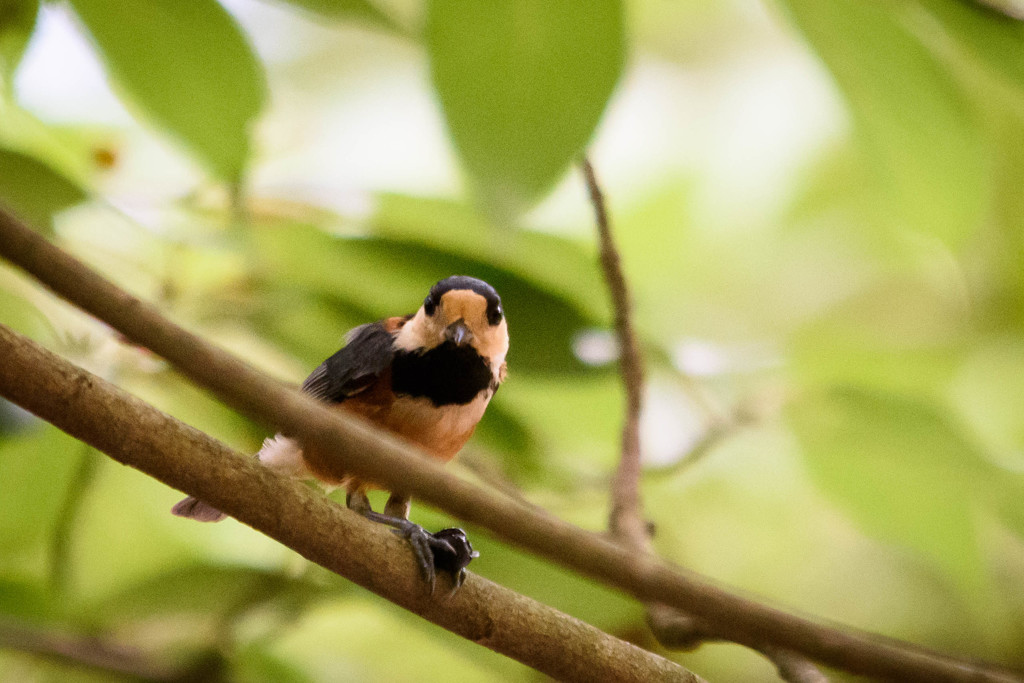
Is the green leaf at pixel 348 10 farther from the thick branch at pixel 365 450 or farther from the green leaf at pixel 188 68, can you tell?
the thick branch at pixel 365 450

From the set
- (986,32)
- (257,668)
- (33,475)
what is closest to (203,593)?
(257,668)

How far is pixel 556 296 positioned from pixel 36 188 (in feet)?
1.19

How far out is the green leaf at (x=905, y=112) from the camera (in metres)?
0.49

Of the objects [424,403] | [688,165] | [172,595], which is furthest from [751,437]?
[172,595]

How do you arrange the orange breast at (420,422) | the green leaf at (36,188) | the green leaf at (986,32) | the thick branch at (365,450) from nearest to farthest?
1. the thick branch at (365,450)
2. the green leaf at (986,32)
3. the green leaf at (36,188)
4. the orange breast at (420,422)

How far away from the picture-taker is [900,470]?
79cm

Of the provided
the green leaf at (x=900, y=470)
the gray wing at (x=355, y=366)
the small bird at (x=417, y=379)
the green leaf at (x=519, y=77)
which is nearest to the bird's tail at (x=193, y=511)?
the small bird at (x=417, y=379)

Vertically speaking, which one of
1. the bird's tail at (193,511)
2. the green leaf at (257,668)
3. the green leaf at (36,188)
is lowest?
the green leaf at (257,668)

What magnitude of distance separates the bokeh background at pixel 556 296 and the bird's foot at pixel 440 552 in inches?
3.4

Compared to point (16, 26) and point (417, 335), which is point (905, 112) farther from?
point (16, 26)

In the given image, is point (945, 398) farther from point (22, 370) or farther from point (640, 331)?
point (22, 370)

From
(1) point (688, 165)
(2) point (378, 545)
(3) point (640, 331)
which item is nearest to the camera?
(2) point (378, 545)

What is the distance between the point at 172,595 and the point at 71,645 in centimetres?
8

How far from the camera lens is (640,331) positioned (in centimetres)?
79
